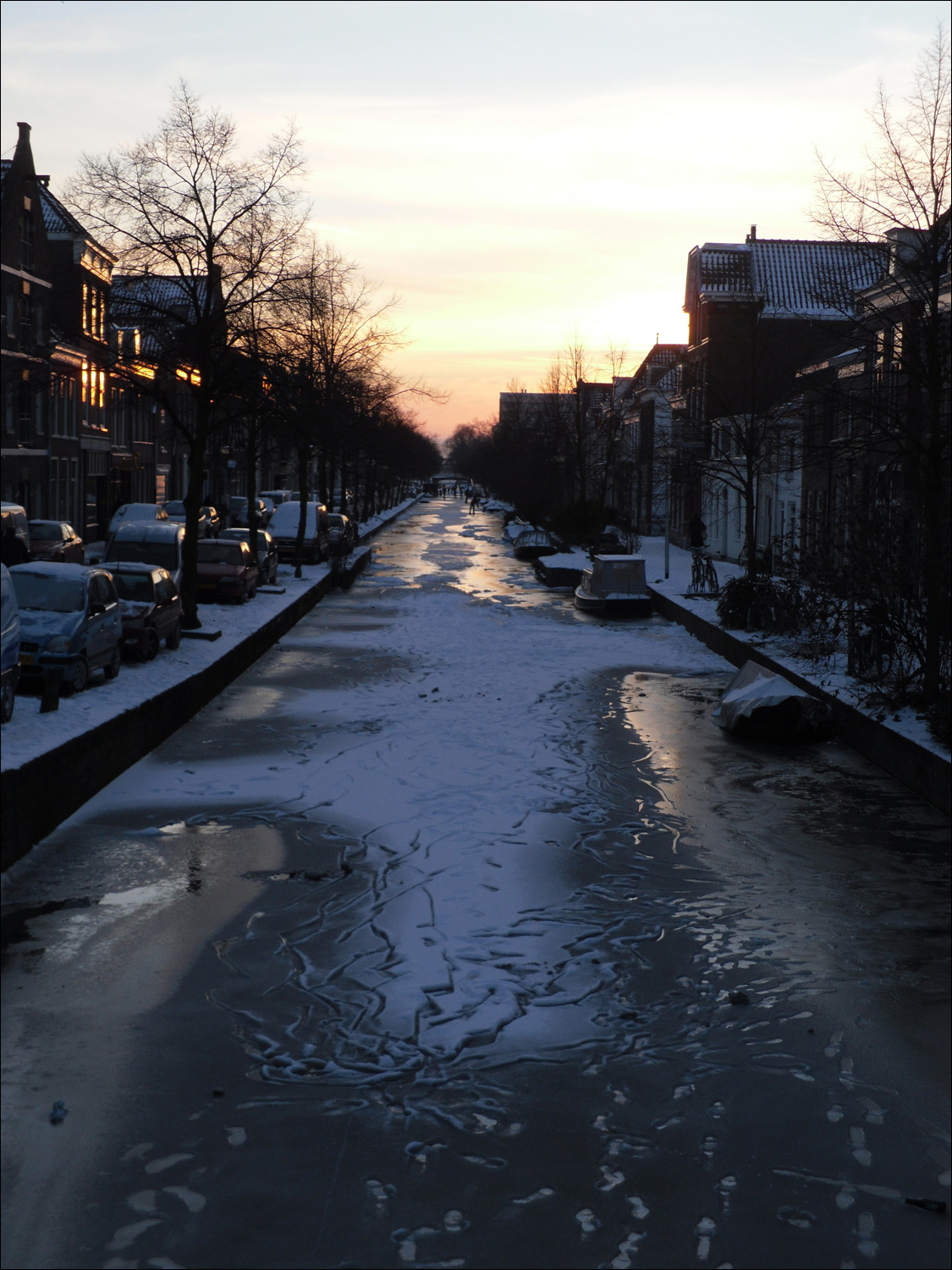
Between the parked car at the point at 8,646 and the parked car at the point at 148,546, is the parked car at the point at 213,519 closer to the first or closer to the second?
the parked car at the point at 148,546

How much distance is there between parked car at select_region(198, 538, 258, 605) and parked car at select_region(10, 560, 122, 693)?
10818mm

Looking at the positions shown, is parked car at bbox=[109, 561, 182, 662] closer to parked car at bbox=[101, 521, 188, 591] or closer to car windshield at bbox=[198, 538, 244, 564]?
parked car at bbox=[101, 521, 188, 591]

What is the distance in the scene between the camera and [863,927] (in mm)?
9391

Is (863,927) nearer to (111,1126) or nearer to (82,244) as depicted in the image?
(111,1126)

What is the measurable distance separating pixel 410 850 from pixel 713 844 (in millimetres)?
2716

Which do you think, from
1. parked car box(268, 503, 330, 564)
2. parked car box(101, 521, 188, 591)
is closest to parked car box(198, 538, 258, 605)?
parked car box(101, 521, 188, 591)

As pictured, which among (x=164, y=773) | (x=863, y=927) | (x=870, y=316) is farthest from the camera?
(x=870, y=316)

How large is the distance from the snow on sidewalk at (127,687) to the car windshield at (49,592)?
41.8 inches

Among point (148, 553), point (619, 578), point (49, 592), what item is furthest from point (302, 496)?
point (49, 592)

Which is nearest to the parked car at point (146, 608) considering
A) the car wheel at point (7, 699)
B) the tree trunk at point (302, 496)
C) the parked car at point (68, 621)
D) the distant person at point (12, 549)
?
the parked car at point (68, 621)

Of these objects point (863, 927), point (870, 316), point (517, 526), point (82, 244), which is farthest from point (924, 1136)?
point (517, 526)

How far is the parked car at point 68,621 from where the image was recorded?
15.1 m

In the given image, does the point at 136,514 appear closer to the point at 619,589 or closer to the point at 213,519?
the point at 213,519

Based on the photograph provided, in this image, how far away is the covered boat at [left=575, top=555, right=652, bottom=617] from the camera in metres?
31.7
